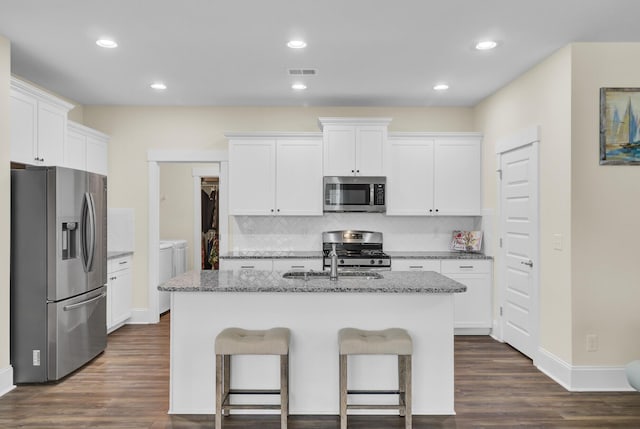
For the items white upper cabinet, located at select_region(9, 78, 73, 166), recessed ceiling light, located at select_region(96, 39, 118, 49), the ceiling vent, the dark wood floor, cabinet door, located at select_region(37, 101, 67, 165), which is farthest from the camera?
the ceiling vent

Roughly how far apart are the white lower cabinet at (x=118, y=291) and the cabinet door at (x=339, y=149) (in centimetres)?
263

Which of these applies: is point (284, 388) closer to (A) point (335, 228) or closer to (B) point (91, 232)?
(B) point (91, 232)

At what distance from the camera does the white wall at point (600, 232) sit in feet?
12.0

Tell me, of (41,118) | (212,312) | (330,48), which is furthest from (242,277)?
(41,118)

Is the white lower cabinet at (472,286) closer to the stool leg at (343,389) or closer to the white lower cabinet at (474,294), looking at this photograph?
the white lower cabinet at (474,294)

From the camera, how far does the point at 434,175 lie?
5.57 meters

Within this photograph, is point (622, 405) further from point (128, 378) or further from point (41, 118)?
point (41, 118)

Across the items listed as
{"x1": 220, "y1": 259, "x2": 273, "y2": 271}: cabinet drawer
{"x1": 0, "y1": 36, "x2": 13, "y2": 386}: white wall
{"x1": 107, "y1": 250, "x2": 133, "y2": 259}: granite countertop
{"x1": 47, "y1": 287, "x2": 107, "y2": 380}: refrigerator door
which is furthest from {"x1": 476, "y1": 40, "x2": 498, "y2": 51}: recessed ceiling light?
{"x1": 107, "y1": 250, "x2": 133, "y2": 259}: granite countertop

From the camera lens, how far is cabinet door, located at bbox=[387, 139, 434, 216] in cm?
556

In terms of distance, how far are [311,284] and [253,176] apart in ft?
8.90

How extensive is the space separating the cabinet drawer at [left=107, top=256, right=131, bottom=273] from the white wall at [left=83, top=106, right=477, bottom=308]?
174mm

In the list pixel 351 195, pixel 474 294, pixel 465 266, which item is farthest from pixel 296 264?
pixel 474 294

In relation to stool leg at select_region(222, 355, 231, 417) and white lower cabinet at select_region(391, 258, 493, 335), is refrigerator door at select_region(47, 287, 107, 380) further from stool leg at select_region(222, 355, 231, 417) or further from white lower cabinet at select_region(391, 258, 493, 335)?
white lower cabinet at select_region(391, 258, 493, 335)

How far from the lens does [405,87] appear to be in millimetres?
4996
